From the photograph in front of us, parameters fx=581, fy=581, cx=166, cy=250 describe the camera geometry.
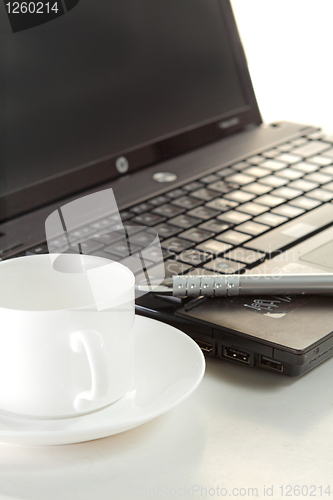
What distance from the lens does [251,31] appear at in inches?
49.5

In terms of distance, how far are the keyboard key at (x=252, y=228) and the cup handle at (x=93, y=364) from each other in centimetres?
27

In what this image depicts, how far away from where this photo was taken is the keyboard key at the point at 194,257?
0.52m

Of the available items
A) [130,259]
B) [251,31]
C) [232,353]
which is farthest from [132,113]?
[251,31]

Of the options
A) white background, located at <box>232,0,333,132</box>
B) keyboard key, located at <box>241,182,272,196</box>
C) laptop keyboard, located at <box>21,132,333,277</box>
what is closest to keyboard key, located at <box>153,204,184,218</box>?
laptop keyboard, located at <box>21,132,333,277</box>

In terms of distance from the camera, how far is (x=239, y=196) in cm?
67

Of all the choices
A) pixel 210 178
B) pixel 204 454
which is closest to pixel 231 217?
pixel 210 178

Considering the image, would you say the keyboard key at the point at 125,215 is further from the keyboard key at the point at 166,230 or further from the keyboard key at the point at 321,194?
the keyboard key at the point at 321,194

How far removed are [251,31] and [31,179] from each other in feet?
2.69

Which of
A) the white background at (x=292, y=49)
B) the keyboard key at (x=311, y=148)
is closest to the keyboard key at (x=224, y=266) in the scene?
the keyboard key at (x=311, y=148)

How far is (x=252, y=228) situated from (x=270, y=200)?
A: 0.08m

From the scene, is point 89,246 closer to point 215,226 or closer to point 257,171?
point 215,226

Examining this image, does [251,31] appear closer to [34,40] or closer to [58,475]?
[34,40]

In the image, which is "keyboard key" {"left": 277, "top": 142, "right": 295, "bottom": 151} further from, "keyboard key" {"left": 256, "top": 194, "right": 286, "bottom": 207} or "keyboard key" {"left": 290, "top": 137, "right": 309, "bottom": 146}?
"keyboard key" {"left": 256, "top": 194, "right": 286, "bottom": 207}

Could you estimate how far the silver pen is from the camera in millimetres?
447
